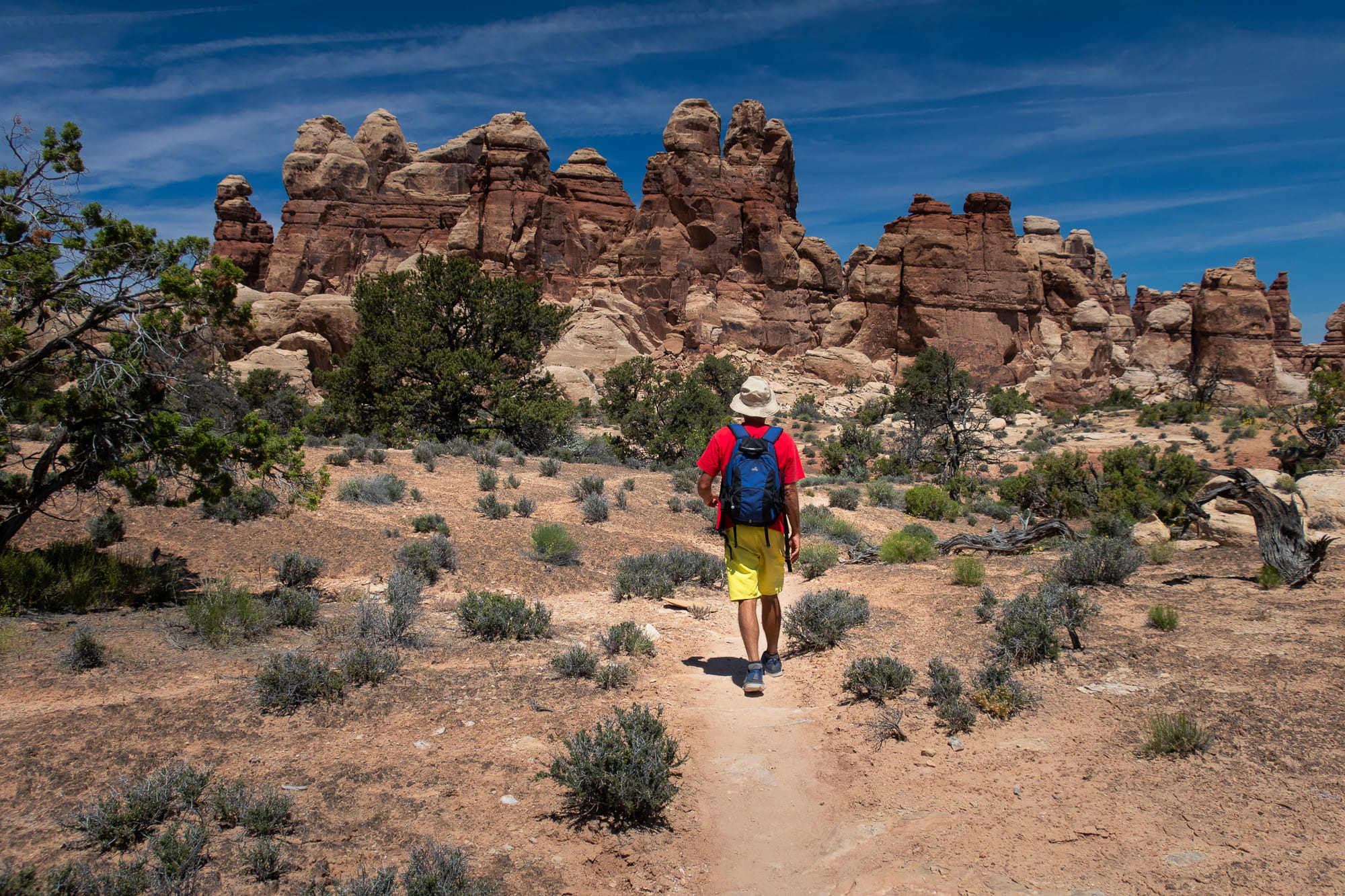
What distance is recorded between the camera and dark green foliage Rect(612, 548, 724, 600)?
8.16 metres

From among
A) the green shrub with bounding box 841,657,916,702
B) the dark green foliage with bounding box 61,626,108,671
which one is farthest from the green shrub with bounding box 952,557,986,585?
the dark green foliage with bounding box 61,626,108,671

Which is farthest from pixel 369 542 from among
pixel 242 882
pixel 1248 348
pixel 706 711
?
pixel 1248 348

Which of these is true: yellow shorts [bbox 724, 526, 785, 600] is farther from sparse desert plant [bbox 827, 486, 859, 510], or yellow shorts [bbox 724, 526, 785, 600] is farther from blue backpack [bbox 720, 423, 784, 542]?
sparse desert plant [bbox 827, 486, 859, 510]

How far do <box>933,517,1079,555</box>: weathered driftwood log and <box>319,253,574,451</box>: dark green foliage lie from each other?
12.5 metres

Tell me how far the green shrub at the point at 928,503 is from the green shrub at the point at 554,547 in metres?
8.45

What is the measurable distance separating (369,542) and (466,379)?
11.7m

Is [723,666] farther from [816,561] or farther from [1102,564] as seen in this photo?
[1102,564]

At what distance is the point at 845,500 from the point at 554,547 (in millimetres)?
8039

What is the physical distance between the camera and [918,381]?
29.7 m

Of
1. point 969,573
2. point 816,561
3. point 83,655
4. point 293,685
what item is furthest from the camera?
point 816,561

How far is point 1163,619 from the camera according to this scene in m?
5.55

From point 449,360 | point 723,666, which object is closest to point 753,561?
point 723,666

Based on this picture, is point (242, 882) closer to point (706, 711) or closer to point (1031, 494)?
point (706, 711)

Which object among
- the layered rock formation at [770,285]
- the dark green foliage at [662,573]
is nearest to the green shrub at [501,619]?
the dark green foliage at [662,573]
